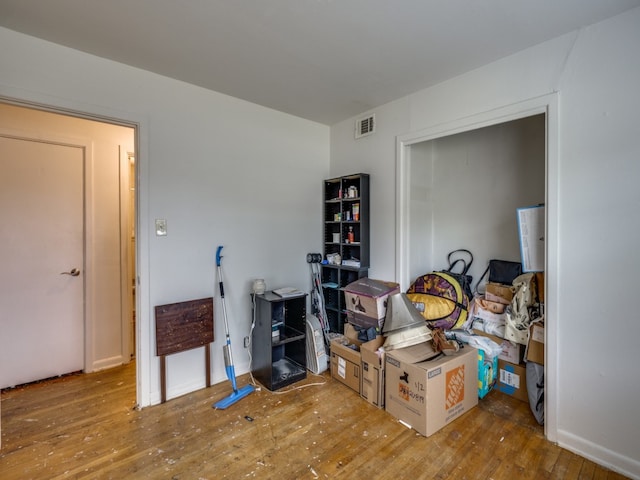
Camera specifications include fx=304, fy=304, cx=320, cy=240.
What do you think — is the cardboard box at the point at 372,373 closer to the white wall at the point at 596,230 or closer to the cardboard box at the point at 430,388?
the cardboard box at the point at 430,388

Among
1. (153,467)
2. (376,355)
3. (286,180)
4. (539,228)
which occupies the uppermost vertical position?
(286,180)

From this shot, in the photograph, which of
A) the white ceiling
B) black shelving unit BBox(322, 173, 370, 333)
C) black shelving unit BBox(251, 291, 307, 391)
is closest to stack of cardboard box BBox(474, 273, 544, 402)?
black shelving unit BBox(322, 173, 370, 333)

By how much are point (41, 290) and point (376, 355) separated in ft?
9.68

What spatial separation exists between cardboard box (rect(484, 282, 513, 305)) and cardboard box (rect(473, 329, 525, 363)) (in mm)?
294

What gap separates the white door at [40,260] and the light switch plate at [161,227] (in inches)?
41.8

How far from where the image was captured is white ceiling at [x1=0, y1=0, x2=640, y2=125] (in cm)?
166

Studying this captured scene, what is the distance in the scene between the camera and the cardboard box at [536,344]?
2090mm

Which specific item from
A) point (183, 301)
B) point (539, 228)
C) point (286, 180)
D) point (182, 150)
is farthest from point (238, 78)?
point (539, 228)

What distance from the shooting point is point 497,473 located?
1.68 metres

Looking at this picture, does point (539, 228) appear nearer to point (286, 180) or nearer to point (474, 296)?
point (474, 296)

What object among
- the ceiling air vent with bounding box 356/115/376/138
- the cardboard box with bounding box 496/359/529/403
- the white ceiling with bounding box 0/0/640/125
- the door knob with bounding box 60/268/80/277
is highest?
the white ceiling with bounding box 0/0/640/125

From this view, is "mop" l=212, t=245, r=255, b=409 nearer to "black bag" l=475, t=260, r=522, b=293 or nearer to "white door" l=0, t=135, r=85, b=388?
"white door" l=0, t=135, r=85, b=388

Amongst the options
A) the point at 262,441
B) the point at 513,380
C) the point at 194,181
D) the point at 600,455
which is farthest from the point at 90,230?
the point at 600,455

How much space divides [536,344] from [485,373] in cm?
47
